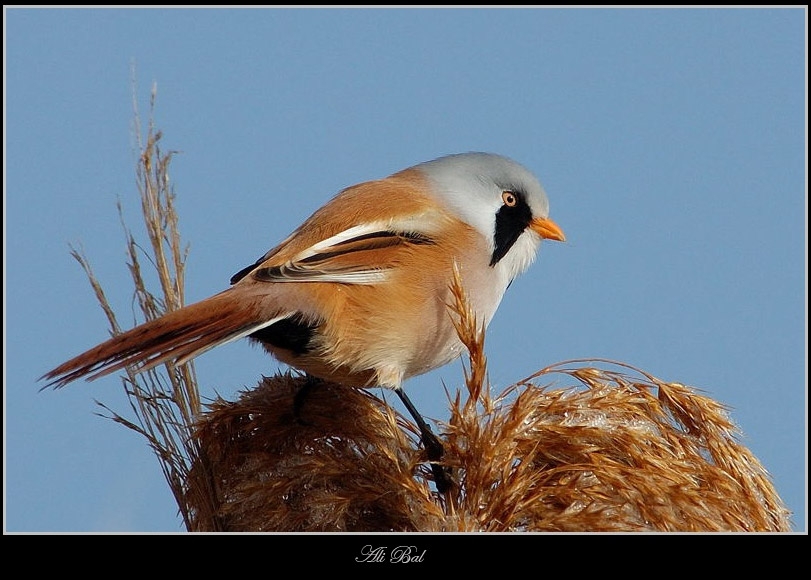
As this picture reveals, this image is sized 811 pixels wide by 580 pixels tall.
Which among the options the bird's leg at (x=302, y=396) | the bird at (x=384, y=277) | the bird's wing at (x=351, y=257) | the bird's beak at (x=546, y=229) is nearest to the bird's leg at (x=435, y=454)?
the bird at (x=384, y=277)

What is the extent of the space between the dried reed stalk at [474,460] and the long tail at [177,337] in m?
0.30

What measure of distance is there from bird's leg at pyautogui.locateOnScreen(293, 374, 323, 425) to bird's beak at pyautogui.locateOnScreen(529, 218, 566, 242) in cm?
111

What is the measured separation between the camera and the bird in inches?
127

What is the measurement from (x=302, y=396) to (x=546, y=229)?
4.26ft

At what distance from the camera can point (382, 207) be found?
12.4 feet

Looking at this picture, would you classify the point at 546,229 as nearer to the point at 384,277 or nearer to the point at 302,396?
the point at 384,277

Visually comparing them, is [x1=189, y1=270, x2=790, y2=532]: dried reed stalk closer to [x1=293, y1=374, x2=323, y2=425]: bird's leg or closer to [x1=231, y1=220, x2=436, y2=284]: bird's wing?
[x1=293, y1=374, x2=323, y2=425]: bird's leg

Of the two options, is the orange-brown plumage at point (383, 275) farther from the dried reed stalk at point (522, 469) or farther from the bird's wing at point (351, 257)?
the dried reed stalk at point (522, 469)

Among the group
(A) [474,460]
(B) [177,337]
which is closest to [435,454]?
(A) [474,460]

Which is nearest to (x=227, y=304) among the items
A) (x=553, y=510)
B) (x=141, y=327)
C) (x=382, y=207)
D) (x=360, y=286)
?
(x=141, y=327)

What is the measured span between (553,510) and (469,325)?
551mm

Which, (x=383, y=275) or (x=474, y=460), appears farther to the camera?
(x=383, y=275)

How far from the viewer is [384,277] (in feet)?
11.8

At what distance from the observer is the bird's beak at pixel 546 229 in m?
4.01
